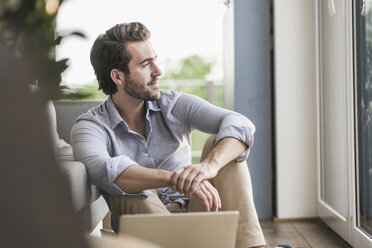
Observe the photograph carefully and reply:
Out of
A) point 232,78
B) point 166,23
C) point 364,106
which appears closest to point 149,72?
point 364,106

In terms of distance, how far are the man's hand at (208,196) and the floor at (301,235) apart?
942mm

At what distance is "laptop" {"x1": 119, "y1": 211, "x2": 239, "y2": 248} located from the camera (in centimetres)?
108

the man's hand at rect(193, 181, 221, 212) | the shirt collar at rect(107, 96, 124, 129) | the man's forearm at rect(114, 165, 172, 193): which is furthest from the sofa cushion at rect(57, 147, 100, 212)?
the man's hand at rect(193, 181, 221, 212)

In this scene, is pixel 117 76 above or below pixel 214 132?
above

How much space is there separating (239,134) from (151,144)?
0.37 m

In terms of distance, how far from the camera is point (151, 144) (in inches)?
77.0

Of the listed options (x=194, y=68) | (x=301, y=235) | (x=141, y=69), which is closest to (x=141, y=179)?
(x=141, y=69)

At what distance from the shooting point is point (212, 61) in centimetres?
879

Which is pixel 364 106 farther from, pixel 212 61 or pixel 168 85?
pixel 212 61

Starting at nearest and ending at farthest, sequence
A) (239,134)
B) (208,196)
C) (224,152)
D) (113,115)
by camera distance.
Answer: (208,196) < (224,152) < (239,134) < (113,115)

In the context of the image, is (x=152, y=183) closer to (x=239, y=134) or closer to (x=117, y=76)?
(x=239, y=134)

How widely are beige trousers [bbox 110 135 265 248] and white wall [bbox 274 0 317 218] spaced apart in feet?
4.20

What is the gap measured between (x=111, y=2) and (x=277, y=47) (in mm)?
3365

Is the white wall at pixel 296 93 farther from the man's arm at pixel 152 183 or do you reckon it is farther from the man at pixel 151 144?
the man's arm at pixel 152 183
